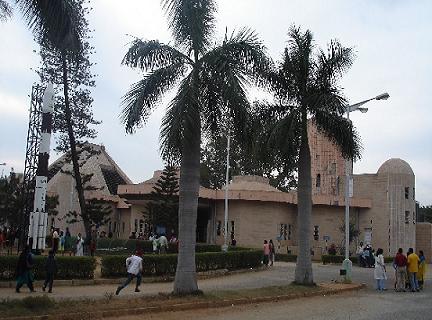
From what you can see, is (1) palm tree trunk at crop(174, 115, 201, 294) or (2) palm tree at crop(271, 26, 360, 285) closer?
(1) palm tree trunk at crop(174, 115, 201, 294)

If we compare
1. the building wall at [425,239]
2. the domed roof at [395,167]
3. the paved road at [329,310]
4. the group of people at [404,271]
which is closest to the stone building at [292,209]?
the domed roof at [395,167]

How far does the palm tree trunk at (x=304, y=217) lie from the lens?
1941 centimetres

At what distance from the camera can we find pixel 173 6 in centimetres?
1521

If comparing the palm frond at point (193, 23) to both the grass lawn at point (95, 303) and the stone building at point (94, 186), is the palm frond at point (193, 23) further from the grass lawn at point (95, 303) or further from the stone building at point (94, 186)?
the stone building at point (94, 186)

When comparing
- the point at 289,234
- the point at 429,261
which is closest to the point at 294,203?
the point at 289,234

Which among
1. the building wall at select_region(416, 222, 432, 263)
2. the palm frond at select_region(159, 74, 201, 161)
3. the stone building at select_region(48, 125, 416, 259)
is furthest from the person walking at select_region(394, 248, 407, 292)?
the building wall at select_region(416, 222, 432, 263)

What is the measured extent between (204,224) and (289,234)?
750 cm

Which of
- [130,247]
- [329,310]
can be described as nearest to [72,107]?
[130,247]

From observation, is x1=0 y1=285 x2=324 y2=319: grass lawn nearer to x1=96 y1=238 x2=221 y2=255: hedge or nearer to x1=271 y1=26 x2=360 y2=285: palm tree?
x1=271 y1=26 x2=360 y2=285: palm tree

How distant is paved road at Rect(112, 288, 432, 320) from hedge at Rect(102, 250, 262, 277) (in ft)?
22.6

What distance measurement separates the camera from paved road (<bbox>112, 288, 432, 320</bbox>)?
43.6 feet

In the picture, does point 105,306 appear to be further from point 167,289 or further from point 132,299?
point 167,289

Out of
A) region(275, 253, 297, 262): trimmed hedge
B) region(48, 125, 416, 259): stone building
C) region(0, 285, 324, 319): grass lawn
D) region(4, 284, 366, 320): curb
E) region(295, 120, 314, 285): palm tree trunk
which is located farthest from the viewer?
region(48, 125, 416, 259): stone building

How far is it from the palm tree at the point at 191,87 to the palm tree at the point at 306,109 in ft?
13.8
